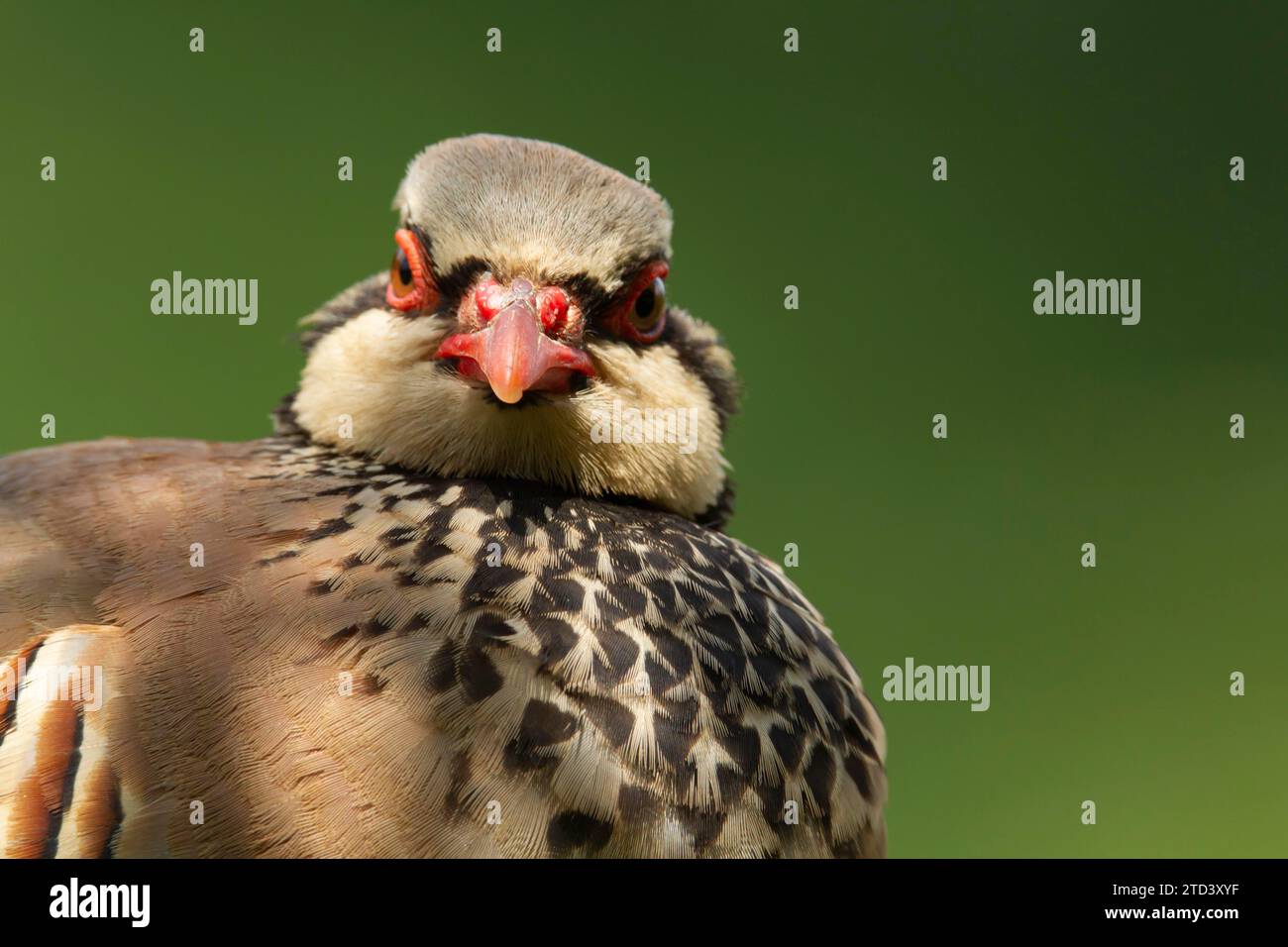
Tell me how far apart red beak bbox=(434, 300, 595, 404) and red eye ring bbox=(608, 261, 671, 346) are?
5.5 inches

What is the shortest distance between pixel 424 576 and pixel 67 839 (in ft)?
1.86

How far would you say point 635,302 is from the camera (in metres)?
2.29

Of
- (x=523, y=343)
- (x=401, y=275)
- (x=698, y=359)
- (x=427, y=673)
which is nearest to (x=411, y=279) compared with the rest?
(x=401, y=275)

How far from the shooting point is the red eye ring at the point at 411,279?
2236mm

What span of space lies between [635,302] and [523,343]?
1.13 feet

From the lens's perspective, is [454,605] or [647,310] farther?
[647,310]

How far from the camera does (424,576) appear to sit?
1.85 m

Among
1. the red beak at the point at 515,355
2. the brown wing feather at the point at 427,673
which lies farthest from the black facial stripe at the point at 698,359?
the brown wing feather at the point at 427,673

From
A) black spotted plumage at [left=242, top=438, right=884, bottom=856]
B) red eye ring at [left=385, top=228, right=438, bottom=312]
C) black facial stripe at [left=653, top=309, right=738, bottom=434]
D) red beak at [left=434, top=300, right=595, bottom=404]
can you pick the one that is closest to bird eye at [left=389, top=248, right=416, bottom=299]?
red eye ring at [left=385, top=228, right=438, bottom=312]

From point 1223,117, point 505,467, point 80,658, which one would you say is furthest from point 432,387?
point 1223,117

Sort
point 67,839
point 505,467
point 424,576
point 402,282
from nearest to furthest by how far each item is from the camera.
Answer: point 67,839, point 424,576, point 505,467, point 402,282

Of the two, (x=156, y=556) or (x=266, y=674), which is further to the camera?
(x=156, y=556)

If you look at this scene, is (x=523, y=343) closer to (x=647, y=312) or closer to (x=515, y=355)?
(x=515, y=355)

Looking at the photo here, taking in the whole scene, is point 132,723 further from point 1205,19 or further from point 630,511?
point 1205,19
